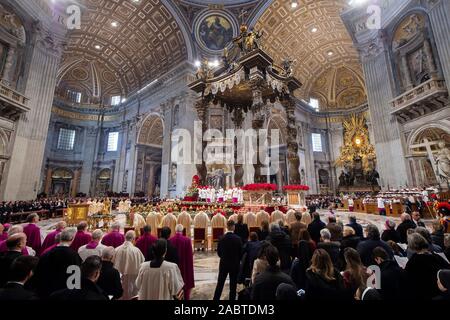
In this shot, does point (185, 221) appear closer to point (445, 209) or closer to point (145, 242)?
point (145, 242)

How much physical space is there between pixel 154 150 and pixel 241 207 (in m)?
16.9

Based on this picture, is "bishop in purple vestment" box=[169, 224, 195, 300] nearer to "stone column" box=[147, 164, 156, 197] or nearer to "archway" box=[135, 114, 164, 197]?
"archway" box=[135, 114, 164, 197]

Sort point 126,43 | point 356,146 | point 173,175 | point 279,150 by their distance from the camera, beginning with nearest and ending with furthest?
point 173,175
point 126,43
point 356,146
point 279,150

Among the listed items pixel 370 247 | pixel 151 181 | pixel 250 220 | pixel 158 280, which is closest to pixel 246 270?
pixel 158 280

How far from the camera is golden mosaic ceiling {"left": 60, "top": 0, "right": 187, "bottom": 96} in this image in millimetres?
17094

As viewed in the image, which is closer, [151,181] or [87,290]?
[87,290]

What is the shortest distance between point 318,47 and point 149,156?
68.0 ft

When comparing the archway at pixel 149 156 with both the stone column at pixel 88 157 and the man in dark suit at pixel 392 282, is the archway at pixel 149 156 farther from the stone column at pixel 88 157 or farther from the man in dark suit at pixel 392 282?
the man in dark suit at pixel 392 282

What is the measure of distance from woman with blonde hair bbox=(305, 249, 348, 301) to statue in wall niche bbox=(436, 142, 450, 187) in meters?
12.4

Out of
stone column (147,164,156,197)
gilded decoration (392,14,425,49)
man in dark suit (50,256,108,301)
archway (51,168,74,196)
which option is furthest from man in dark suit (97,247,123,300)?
archway (51,168,74,196)

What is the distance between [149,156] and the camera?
863 inches

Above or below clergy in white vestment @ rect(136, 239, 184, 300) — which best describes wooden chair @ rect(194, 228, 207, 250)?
below

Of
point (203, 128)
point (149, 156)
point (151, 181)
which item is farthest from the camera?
point (149, 156)

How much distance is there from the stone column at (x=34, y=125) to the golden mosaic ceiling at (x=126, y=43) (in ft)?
15.2
